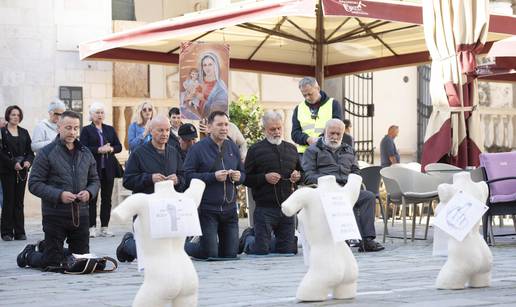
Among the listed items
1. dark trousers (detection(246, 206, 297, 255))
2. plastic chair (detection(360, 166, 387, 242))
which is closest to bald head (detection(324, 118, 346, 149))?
dark trousers (detection(246, 206, 297, 255))

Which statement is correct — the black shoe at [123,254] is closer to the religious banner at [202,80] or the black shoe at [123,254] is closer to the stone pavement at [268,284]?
the stone pavement at [268,284]

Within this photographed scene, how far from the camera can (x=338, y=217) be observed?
7961 millimetres

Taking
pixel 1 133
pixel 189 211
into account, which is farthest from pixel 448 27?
pixel 189 211

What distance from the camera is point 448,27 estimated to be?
12906 millimetres

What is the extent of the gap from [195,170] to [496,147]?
13.9 m

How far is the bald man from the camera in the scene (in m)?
11.0

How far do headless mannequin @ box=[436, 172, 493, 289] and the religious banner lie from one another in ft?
16.7

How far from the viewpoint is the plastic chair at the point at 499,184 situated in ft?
40.2

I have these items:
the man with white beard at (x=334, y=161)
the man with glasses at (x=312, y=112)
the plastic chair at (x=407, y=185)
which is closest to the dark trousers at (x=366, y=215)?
the man with white beard at (x=334, y=161)

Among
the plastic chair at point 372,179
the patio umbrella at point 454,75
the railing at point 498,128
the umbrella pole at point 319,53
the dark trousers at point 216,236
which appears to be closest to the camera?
the dark trousers at point 216,236

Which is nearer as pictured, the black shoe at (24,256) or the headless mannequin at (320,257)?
the headless mannequin at (320,257)

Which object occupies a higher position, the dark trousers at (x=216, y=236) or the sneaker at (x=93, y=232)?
the dark trousers at (x=216, y=236)

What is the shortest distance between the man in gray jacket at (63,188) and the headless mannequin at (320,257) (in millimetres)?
2969

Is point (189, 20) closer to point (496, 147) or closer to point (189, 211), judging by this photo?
point (189, 211)
